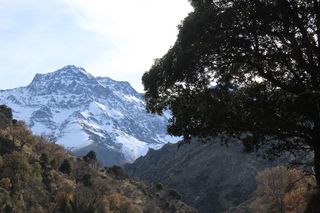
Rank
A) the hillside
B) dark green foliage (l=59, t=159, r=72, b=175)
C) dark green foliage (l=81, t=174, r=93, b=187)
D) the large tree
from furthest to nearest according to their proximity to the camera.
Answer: dark green foliage (l=59, t=159, r=72, b=175)
dark green foliage (l=81, t=174, r=93, b=187)
the hillside
the large tree

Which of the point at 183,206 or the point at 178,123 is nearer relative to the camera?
the point at 178,123

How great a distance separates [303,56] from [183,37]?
4.29 meters

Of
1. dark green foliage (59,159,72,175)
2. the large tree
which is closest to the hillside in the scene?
dark green foliage (59,159,72,175)

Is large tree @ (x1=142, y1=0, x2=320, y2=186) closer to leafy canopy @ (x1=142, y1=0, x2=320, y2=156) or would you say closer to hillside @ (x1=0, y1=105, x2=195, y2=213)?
leafy canopy @ (x1=142, y1=0, x2=320, y2=156)

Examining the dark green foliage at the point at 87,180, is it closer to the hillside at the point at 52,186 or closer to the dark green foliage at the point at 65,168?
the hillside at the point at 52,186

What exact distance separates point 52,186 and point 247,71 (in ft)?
355

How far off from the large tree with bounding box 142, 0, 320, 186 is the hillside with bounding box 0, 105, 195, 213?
7657cm

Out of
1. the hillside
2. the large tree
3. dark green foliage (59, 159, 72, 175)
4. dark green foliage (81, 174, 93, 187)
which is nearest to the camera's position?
the large tree

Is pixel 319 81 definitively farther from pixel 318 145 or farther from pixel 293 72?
pixel 318 145

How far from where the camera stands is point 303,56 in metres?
19.9

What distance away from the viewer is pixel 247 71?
69.6 feet

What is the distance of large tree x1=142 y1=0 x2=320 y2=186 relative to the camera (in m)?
19.2

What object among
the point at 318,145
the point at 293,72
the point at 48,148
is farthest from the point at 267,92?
the point at 48,148

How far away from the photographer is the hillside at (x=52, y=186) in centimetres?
10475
